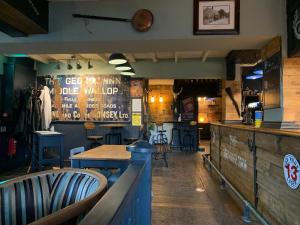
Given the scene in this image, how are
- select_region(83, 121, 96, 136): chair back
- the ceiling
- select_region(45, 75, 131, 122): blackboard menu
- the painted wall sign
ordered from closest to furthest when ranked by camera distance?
the painted wall sign → the ceiling → select_region(83, 121, 96, 136): chair back → select_region(45, 75, 131, 122): blackboard menu

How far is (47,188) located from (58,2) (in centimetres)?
316

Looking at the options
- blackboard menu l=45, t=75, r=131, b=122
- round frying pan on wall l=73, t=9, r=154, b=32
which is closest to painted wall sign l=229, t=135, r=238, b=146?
round frying pan on wall l=73, t=9, r=154, b=32

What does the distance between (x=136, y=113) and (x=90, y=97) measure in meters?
1.46

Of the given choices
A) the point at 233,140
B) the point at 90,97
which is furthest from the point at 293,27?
the point at 90,97

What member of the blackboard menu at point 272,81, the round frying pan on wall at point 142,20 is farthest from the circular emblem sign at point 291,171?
Result: the round frying pan on wall at point 142,20

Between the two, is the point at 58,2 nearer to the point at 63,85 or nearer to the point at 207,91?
the point at 63,85

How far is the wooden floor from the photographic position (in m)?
3.38

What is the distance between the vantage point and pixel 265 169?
302cm

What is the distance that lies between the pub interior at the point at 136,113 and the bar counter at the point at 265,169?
0.02 meters

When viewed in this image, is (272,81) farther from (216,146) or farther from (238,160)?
(216,146)

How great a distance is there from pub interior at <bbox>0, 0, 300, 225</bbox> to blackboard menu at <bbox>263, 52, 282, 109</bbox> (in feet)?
0.05

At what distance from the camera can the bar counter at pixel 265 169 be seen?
2391 millimetres

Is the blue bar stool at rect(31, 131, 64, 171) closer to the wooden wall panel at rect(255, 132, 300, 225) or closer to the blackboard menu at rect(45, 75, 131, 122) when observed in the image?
the blackboard menu at rect(45, 75, 131, 122)

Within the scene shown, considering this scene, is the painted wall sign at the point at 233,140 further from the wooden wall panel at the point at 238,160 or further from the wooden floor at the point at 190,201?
the wooden floor at the point at 190,201
